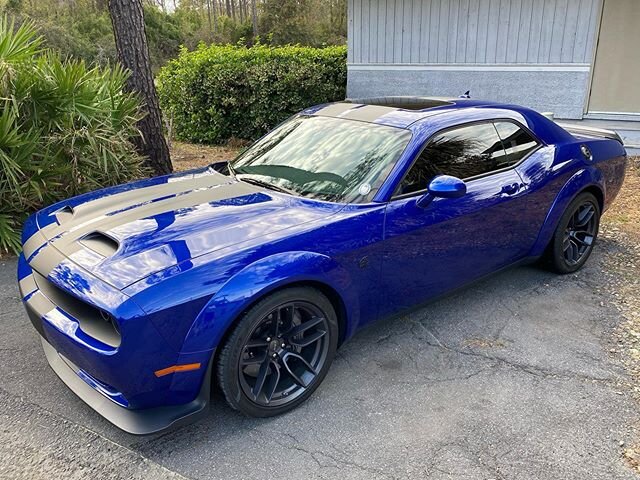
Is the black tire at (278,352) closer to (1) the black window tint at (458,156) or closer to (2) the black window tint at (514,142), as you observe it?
(1) the black window tint at (458,156)

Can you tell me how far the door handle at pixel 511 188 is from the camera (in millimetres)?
3798

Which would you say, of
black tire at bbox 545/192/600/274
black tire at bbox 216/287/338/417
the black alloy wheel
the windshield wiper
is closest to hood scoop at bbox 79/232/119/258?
black tire at bbox 216/287/338/417

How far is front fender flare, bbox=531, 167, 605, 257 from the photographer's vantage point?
4219 millimetres

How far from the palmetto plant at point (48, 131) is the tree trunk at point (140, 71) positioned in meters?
0.65

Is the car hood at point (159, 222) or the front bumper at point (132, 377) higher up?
the car hood at point (159, 222)

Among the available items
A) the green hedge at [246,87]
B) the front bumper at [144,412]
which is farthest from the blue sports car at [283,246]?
the green hedge at [246,87]

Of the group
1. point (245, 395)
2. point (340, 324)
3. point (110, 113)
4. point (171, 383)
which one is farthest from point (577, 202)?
point (110, 113)

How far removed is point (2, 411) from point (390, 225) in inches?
93.8

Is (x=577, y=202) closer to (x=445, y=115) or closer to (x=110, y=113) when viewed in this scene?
(x=445, y=115)

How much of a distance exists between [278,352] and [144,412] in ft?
2.37

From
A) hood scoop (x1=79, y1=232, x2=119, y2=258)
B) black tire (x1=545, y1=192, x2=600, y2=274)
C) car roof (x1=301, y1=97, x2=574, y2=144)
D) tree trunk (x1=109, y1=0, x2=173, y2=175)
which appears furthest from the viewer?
tree trunk (x1=109, y1=0, x2=173, y2=175)

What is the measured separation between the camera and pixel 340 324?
10.1 feet

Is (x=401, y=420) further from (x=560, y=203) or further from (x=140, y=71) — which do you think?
(x=140, y=71)

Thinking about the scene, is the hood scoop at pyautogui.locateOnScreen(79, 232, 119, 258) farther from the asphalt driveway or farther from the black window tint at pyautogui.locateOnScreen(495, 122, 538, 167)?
the black window tint at pyautogui.locateOnScreen(495, 122, 538, 167)
